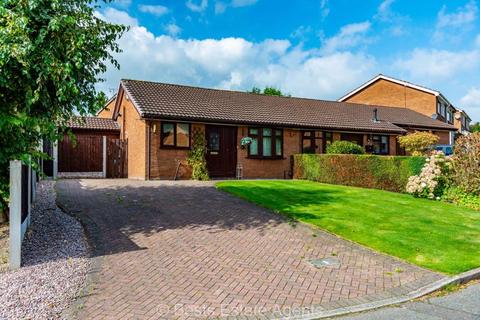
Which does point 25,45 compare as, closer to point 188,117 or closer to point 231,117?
point 188,117

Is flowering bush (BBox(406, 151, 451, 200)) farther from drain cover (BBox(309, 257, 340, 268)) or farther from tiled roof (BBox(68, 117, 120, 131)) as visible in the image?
tiled roof (BBox(68, 117, 120, 131))

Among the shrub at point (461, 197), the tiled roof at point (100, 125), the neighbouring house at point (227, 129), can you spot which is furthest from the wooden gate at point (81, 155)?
the shrub at point (461, 197)

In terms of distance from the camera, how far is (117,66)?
8.40 m

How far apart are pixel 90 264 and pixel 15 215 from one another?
136 centimetres

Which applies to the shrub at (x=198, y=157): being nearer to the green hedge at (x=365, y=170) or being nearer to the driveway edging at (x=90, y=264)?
the green hedge at (x=365, y=170)

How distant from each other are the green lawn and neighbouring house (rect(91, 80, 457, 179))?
4.32 metres

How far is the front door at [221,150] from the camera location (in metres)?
18.8

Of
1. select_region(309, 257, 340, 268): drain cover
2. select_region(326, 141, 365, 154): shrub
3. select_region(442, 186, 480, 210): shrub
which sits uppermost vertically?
select_region(326, 141, 365, 154): shrub

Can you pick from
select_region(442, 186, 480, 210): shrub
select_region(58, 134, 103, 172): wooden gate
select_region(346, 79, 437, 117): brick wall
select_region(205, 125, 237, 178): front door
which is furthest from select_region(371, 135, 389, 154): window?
select_region(58, 134, 103, 172): wooden gate

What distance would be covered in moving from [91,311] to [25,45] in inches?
171

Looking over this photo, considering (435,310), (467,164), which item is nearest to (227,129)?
(467,164)

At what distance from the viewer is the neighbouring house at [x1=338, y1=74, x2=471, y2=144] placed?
37.6m

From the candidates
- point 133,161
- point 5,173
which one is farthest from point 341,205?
point 133,161

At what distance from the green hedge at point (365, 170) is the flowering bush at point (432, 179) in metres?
0.44
